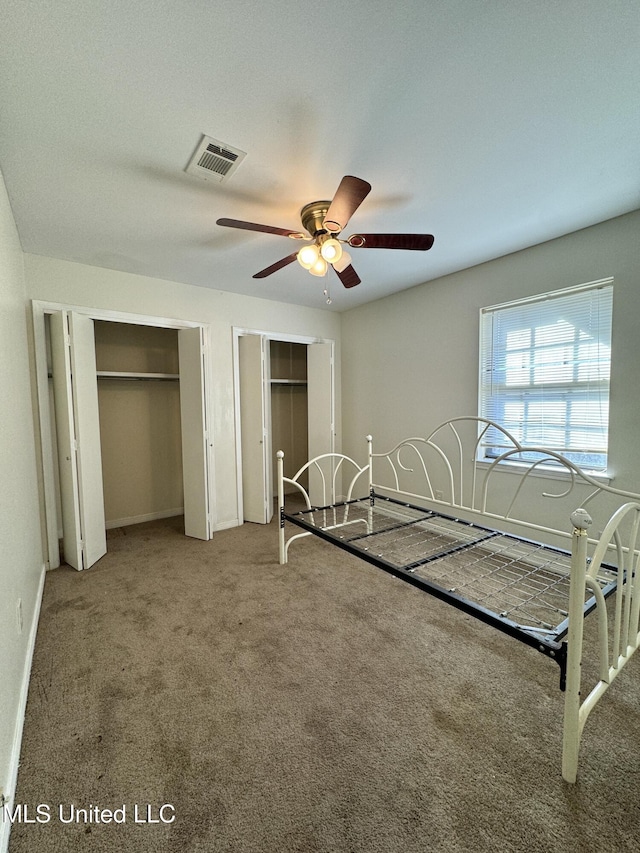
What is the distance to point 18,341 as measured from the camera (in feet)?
7.27

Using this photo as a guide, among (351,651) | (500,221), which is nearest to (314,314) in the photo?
(500,221)

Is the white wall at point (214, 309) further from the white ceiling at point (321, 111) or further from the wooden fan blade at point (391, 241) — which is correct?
the wooden fan blade at point (391, 241)

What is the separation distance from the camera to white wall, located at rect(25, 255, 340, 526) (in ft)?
9.53

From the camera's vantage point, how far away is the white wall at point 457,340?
2.32m

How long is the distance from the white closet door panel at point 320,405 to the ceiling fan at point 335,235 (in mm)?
2035

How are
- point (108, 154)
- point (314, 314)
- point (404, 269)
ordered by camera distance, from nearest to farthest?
point (108, 154)
point (404, 269)
point (314, 314)

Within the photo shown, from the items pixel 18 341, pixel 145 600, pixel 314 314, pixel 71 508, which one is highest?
pixel 314 314

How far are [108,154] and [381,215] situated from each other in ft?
5.18

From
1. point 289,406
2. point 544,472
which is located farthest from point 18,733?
point 289,406

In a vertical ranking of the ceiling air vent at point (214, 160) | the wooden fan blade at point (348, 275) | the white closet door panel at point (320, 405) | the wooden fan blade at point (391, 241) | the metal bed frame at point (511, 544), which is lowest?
the metal bed frame at point (511, 544)

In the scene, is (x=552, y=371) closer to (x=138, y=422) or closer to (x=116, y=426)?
(x=138, y=422)

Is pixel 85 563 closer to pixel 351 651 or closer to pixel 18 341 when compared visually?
pixel 18 341

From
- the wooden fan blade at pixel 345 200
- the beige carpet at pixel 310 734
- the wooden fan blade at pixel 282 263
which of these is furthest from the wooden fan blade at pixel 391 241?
the beige carpet at pixel 310 734

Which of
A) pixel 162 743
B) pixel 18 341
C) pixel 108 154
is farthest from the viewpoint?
pixel 18 341
